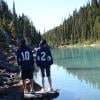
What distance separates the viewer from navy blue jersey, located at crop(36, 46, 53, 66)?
22922 mm

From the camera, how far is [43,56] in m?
22.9

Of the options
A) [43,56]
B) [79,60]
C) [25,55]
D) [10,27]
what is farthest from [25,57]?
[10,27]

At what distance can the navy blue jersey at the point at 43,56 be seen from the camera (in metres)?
22.9

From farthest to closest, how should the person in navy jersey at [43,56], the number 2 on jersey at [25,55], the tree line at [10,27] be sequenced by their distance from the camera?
the tree line at [10,27] < the person in navy jersey at [43,56] < the number 2 on jersey at [25,55]

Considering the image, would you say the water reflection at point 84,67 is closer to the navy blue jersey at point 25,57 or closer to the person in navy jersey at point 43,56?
the person in navy jersey at point 43,56

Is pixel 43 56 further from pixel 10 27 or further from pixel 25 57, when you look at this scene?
pixel 10 27

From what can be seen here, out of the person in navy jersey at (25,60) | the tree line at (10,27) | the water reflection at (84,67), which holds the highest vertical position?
the tree line at (10,27)

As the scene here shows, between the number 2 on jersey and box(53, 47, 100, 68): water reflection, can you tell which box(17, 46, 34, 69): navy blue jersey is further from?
box(53, 47, 100, 68): water reflection

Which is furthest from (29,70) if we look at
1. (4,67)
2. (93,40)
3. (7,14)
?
(93,40)

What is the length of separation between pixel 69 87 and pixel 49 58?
28.5 ft

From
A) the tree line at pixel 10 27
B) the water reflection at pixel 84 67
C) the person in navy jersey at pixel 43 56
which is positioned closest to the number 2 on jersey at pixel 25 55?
the person in navy jersey at pixel 43 56

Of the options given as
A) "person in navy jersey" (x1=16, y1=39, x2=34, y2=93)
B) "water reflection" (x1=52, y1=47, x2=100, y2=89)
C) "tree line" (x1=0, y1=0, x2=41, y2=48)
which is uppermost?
"tree line" (x1=0, y1=0, x2=41, y2=48)

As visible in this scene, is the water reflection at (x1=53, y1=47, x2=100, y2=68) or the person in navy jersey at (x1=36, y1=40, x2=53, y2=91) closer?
the person in navy jersey at (x1=36, y1=40, x2=53, y2=91)

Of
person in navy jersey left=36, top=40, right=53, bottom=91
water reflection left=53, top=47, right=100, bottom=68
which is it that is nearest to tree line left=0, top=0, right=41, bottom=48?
water reflection left=53, top=47, right=100, bottom=68
